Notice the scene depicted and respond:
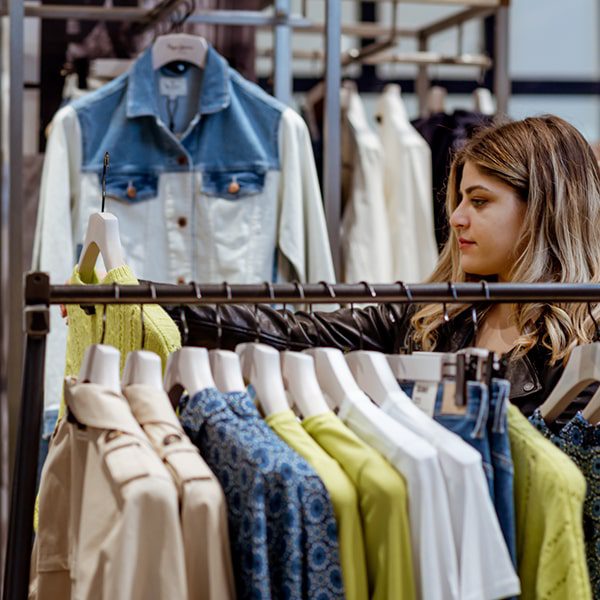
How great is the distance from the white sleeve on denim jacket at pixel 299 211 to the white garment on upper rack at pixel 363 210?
0.42 metres

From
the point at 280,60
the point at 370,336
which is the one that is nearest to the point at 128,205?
the point at 280,60

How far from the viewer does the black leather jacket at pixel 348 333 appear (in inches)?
71.4

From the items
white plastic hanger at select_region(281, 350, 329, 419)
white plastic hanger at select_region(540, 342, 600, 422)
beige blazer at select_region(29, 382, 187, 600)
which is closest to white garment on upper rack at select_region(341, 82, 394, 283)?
white plastic hanger at select_region(540, 342, 600, 422)

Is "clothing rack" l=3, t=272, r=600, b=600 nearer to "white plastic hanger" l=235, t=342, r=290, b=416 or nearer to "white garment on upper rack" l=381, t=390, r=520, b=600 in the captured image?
"white plastic hanger" l=235, t=342, r=290, b=416

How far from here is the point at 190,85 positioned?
9.67ft

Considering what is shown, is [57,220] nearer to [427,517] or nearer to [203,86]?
[203,86]

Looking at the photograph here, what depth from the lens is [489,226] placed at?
2.02 metres

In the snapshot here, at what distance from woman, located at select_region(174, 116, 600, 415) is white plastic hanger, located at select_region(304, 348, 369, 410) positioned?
458 millimetres

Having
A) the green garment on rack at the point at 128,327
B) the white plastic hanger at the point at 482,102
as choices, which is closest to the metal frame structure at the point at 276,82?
the white plastic hanger at the point at 482,102

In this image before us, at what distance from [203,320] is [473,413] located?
0.71m

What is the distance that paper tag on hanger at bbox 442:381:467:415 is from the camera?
4.58 ft

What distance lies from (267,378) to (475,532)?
30 cm

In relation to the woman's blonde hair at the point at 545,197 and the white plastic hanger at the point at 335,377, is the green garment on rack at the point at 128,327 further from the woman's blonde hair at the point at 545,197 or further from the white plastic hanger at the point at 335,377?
the woman's blonde hair at the point at 545,197

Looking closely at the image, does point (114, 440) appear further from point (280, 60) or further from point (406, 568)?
point (280, 60)
